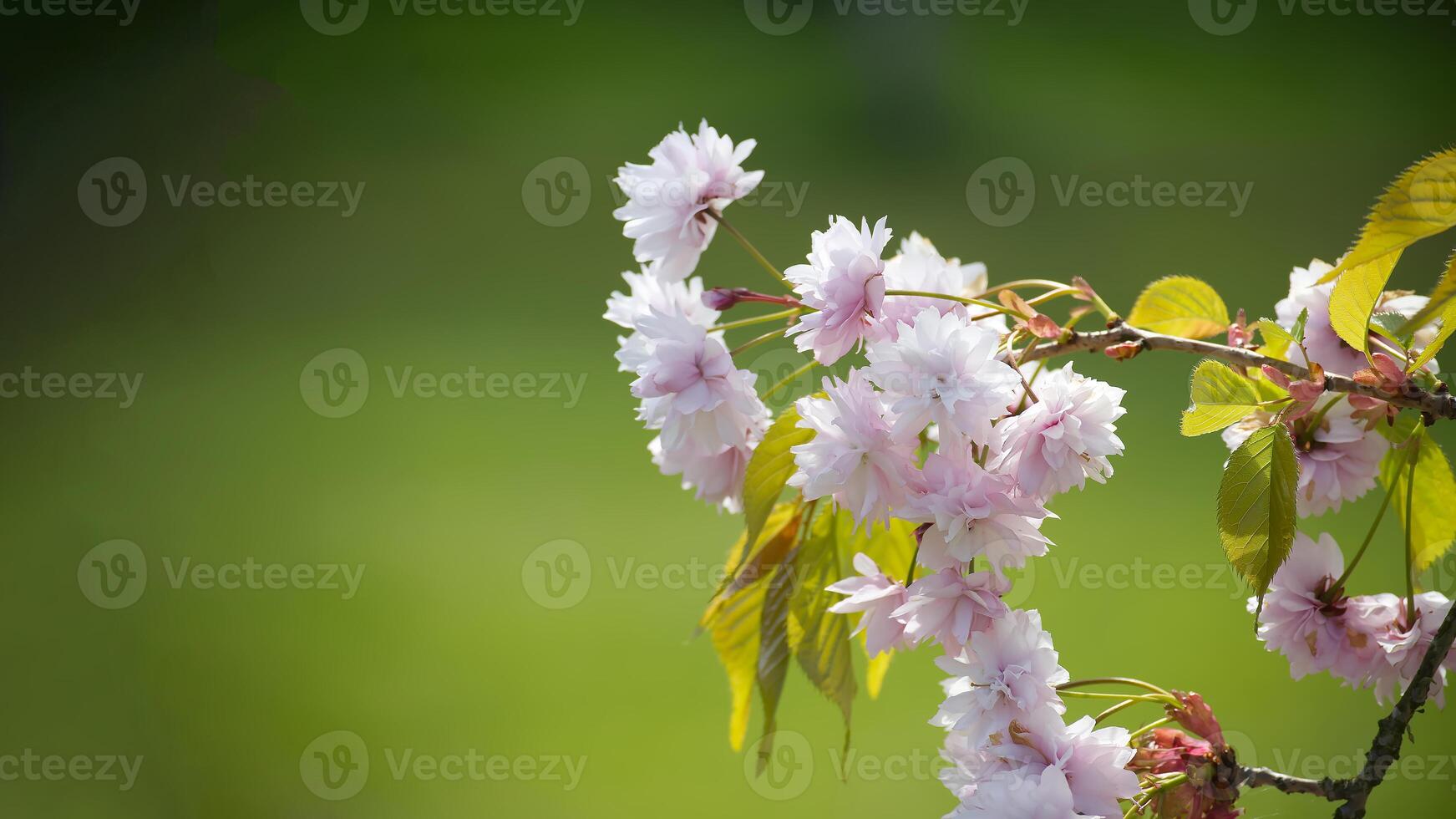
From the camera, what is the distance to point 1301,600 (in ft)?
1.29

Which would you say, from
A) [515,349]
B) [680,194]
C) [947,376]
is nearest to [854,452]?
[947,376]

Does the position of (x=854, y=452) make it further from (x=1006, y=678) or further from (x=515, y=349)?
(x=515, y=349)

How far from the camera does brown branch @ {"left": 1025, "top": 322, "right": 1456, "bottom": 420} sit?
12.9 inches

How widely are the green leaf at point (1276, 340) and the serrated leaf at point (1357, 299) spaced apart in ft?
0.06

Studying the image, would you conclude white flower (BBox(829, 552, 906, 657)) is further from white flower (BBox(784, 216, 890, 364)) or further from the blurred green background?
the blurred green background

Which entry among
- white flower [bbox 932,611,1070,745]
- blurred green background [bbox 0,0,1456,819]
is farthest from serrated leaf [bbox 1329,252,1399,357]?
blurred green background [bbox 0,0,1456,819]

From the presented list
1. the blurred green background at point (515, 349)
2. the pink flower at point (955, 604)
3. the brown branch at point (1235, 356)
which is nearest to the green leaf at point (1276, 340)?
the brown branch at point (1235, 356)

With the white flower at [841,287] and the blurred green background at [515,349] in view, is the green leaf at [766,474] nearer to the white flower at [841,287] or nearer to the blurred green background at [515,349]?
the white flower at [841,287]

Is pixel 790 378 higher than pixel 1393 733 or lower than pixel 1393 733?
higher

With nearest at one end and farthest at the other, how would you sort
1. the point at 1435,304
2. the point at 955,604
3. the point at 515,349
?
the point at 1435,304
the point at 955,604
the point at 515,349

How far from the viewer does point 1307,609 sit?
0.39m

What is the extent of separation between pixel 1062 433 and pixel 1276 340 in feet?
0.30

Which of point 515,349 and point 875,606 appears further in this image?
point 515,349

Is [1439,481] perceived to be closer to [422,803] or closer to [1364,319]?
[1364,319]
